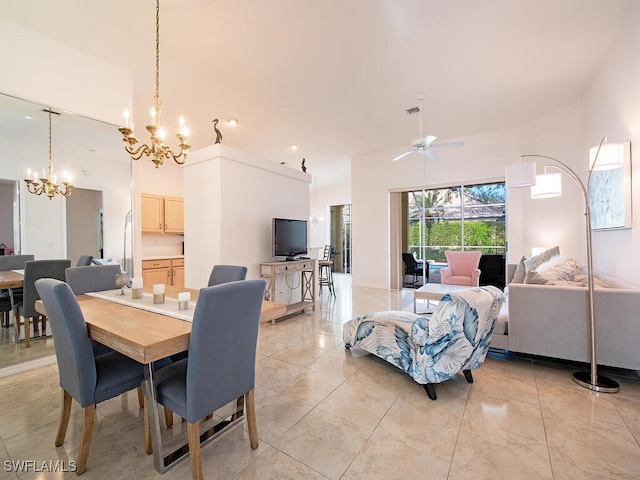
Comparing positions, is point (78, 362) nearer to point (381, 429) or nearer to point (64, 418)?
point (64, 418)

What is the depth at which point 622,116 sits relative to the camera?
2900mm

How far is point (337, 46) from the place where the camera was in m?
3.01

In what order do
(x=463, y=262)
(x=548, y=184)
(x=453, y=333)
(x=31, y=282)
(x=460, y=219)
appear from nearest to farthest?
(x=453, y=333) → (x=31, y=282) → (x=548, y=184) → (x=463, y=262) → (x=460, y=219)

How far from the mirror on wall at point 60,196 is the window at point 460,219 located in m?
5.75

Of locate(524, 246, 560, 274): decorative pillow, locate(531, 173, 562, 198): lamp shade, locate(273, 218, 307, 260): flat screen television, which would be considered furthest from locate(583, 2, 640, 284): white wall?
locate(273, 218, 307, 260): flat screen television

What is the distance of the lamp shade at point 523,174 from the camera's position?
8.69 ft

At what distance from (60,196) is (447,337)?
13.4ft

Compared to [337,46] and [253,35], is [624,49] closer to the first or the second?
[337,46]

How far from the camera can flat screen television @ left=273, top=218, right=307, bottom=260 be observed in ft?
14.4

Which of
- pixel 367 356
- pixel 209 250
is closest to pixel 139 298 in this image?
pixel 209 250

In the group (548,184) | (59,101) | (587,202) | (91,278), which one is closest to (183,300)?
(91,278)

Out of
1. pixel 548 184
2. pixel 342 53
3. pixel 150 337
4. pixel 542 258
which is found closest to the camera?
pixel 150 337

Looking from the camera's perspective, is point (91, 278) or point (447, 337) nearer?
point (447, 337)

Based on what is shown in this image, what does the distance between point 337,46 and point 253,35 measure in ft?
2.88
